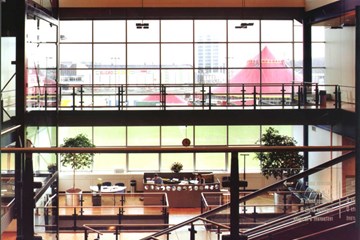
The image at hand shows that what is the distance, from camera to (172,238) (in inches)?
197

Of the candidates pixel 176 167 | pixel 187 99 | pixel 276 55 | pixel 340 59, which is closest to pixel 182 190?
pixel 176 167

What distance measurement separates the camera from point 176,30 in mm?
15789

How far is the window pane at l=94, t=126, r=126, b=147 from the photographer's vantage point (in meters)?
16.0

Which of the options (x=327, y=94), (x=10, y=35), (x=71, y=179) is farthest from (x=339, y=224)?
(x=71, y=179)

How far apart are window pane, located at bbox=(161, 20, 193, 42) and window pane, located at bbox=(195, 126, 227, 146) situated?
2.66 metres

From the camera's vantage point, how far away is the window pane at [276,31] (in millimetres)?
15789

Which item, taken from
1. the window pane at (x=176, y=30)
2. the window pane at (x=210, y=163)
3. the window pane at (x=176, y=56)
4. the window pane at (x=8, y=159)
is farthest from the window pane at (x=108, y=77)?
the window pane at (x=8, y=159)

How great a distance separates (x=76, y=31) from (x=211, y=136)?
4.87 meters

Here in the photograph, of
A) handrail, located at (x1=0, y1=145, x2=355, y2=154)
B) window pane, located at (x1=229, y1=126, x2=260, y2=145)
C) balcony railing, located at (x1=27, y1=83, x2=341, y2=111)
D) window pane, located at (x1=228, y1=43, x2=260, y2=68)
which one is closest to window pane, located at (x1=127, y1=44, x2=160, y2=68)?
balcony railing, located at (x1=27, y1=83, x2=341, y2=111)

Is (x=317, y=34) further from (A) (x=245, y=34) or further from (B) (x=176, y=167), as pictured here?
(B) (x=176, y=167)

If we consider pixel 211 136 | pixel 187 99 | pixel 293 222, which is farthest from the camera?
pixel 211 136

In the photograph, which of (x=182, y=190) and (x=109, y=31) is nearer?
(x=182, y=190)

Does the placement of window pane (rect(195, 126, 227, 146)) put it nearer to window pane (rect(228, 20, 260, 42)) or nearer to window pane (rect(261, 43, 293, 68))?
window pane (rect(261, 43, 293, 68))

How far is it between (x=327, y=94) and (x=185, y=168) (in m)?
4.48
